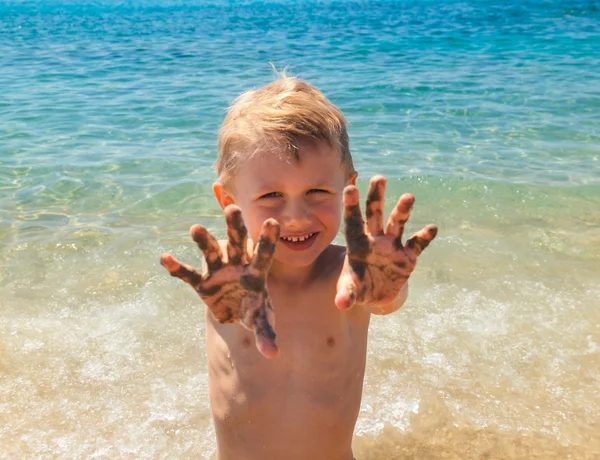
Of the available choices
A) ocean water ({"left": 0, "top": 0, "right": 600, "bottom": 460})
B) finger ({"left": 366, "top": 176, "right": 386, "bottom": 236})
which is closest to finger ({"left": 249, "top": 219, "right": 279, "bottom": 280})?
finger ({"left": 366, "top": 176, "right": 386, "bottom": 236})

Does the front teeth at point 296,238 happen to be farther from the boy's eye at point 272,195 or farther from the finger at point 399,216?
the finger at point 399,216

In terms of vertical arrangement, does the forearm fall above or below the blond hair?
below

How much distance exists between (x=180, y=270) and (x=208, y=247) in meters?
0.09

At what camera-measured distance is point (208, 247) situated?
1603mm

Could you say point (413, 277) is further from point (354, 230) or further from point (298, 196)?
point (354, 230)

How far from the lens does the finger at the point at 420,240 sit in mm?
1583

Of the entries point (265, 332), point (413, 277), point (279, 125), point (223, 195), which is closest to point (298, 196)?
point (279, 125)

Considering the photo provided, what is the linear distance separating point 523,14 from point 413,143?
16801mm

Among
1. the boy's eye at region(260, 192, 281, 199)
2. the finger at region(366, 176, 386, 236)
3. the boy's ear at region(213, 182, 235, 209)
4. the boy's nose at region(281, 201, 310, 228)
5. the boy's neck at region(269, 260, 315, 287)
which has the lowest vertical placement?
the boy's neck at region(269, 260, 315, 287)

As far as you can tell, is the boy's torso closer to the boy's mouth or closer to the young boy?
the young boy

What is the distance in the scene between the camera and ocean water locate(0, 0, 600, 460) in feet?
8.82

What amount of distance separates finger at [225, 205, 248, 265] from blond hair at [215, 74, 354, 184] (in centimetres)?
30

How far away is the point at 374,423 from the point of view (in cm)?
268

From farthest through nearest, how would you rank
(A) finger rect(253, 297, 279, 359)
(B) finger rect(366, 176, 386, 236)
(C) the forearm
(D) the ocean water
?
(D) the ocean water
(C) the forearm
(B) finger rect(366, 176, 386, 236)
(A) finger rect(253, 297, 279, 359)
